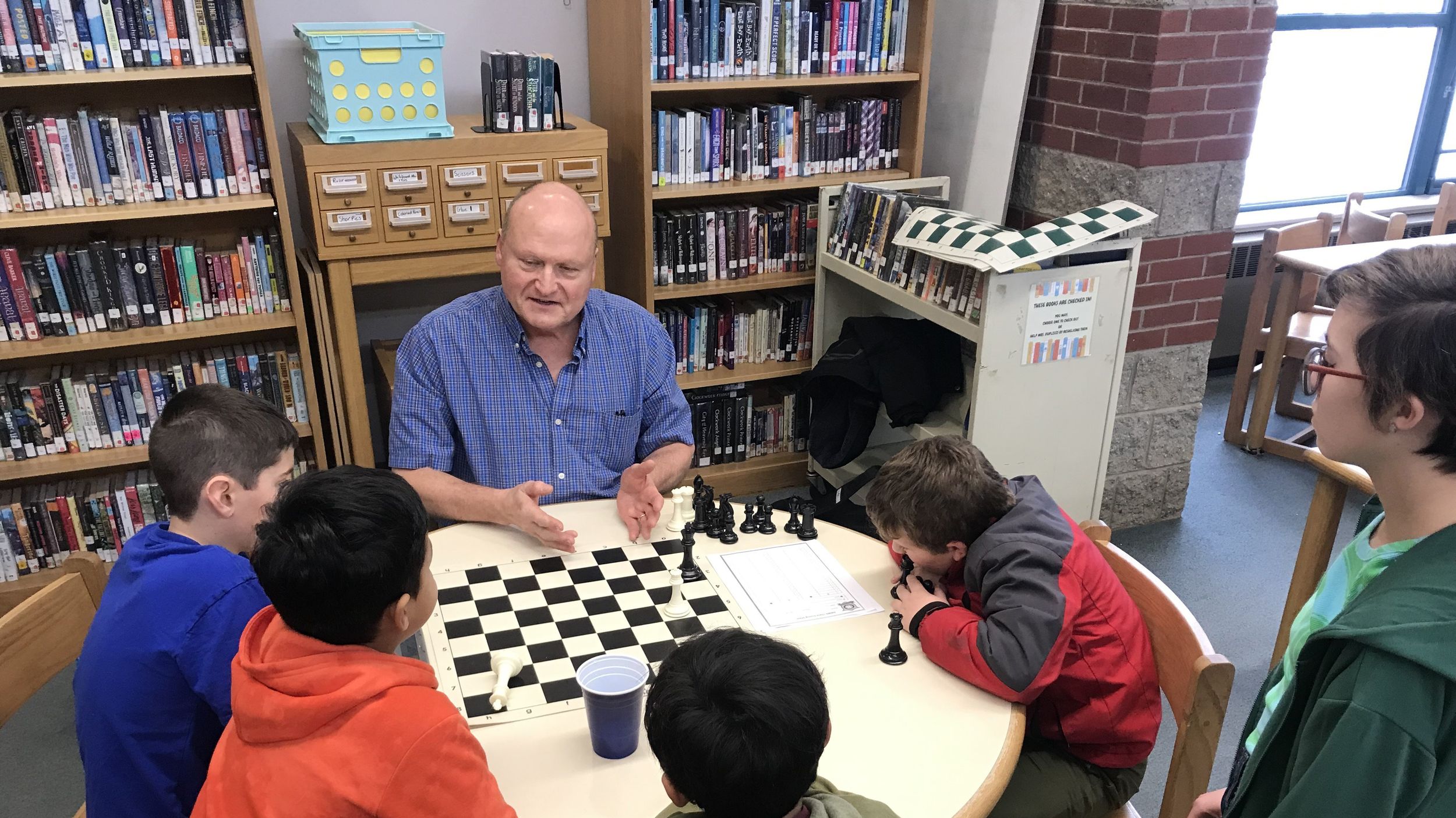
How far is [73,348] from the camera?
9.80 feet

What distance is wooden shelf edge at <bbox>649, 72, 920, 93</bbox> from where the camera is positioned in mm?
3363

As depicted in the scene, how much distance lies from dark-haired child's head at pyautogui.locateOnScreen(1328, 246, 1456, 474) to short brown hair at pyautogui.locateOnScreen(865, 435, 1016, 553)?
58cm

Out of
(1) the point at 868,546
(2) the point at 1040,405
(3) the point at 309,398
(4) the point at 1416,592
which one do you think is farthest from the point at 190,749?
(2) the point at 1040,405

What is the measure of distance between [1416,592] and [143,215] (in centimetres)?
313

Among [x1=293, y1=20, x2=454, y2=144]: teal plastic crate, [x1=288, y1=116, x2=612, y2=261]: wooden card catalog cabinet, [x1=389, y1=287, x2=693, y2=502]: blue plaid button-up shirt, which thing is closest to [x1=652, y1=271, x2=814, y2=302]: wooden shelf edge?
[x1=288, y1=116, x2=612, y2=261]: wooden card catalog cabinet

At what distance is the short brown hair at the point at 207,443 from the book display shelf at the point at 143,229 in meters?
1.53

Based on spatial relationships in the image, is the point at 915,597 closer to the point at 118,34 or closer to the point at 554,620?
the point at 554,620

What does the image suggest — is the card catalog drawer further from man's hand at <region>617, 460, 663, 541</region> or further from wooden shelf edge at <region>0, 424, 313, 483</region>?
man's hand at <region>617, 460, 663, 541</region>

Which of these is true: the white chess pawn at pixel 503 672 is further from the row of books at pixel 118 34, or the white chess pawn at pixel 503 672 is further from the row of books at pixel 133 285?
the row of books at pixel 118 34

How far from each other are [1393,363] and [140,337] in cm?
317

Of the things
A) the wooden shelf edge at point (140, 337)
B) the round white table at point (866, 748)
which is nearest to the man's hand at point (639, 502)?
the round white table at point (866, 748)

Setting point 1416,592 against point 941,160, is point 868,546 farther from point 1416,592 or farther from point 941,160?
point 941,160

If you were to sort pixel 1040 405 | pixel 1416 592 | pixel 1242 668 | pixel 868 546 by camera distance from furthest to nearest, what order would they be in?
pixel 1040 405, pixel 1242 668, pixel 868 546, pixel 1416 592

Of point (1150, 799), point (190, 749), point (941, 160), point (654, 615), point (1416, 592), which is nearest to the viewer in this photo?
point (1416, 592)
